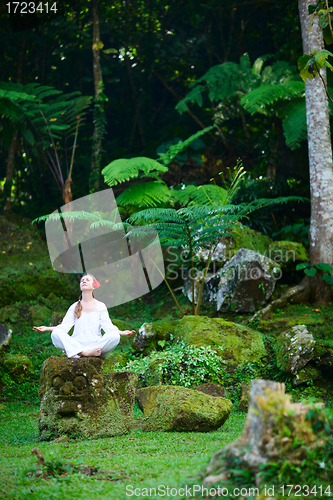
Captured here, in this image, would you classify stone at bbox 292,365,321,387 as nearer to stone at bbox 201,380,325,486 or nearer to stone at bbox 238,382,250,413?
stone at bbox 238,382,250,413

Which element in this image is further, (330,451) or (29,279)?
(29,279)

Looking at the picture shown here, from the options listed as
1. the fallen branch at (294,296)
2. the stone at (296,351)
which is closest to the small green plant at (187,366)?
the stone at (296,351)

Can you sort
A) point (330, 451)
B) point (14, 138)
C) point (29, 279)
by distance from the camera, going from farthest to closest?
point (14, 138) → point (29, 279) → point (330, 451)

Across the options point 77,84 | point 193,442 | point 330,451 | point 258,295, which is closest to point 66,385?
point 193,442

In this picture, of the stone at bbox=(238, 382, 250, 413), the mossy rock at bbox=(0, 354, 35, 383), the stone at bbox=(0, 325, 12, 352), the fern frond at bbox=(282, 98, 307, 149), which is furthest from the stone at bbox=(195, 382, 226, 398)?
the fern frond at bbox=(282, 98, 307, 149)

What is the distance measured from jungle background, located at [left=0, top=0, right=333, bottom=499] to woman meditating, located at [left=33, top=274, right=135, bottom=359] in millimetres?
842

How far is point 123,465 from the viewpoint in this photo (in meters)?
2.65

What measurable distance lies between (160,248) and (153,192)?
162cm

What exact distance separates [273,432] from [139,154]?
962cm

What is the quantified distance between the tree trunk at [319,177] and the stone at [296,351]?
1.88 m

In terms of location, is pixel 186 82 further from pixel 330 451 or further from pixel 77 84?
pixel 330 451

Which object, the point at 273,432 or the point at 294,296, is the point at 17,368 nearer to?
the point at 294,296

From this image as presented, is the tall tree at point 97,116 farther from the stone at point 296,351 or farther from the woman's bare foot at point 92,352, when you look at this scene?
the woman's bare foot at point 92,352

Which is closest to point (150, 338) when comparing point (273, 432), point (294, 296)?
point (294, 296)
